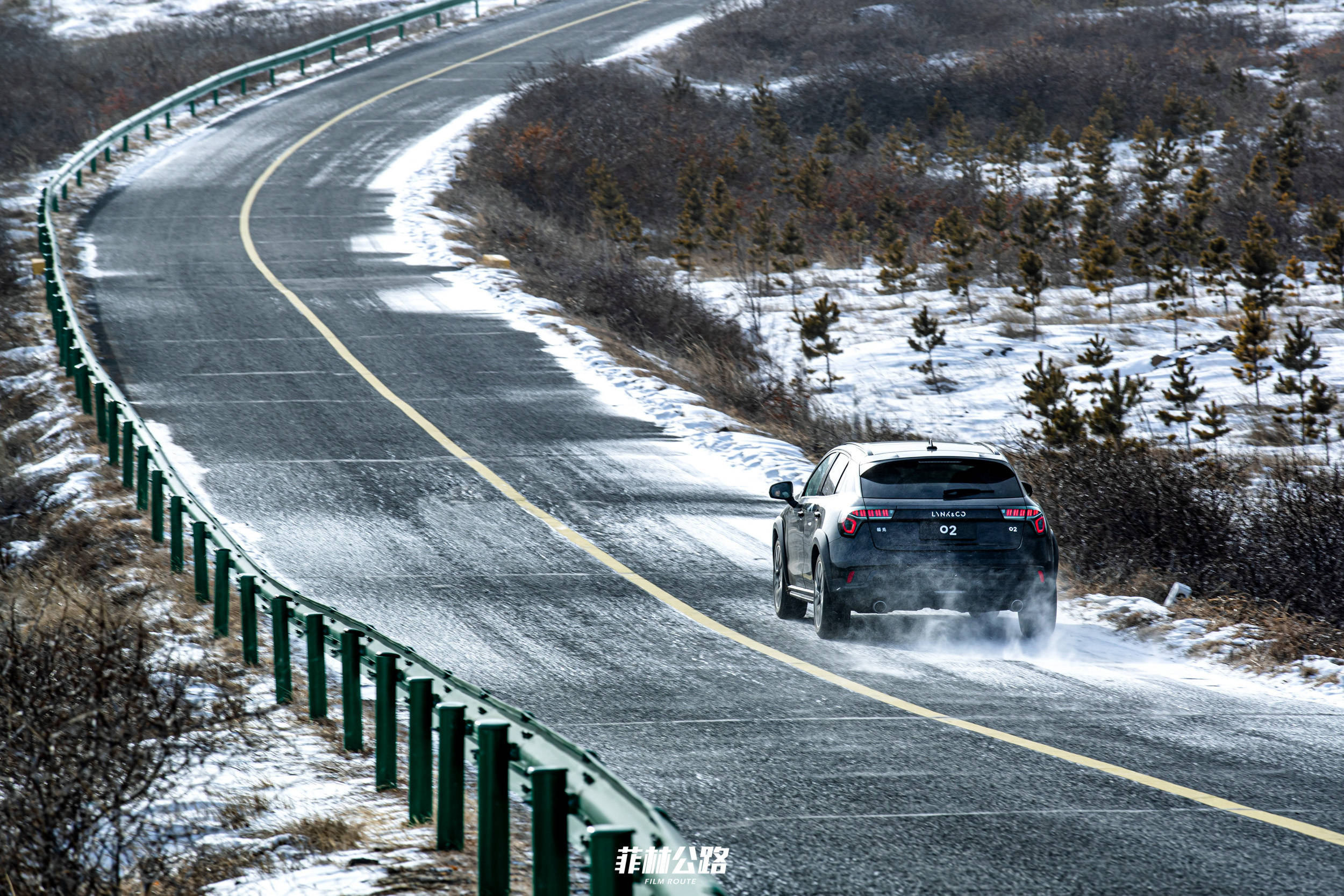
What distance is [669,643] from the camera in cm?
1059

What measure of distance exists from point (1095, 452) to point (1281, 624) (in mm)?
4426

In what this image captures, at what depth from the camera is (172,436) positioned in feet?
57.4

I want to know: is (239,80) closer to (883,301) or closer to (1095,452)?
(883,301)

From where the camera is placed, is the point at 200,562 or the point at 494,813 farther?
the point at 200,562

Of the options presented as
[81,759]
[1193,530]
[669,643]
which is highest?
[81,759]

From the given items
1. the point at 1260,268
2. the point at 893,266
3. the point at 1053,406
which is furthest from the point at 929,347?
the point at 1260,268

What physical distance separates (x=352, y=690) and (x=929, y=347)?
742 inches

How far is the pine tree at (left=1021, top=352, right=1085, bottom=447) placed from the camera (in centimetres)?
1761

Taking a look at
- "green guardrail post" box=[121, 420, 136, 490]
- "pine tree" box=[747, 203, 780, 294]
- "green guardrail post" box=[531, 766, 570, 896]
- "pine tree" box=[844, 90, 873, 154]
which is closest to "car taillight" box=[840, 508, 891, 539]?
"green guardrail post" box=[531, 766, 570, 896]

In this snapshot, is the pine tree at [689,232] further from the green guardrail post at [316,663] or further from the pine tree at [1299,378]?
the green guardrail post at [316,663]

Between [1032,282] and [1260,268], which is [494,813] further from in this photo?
[1032,282]

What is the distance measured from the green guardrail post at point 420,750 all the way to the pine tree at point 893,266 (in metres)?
23.7

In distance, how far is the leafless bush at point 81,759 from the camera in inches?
196

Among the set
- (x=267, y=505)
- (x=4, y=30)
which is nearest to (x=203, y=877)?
(x=267, y=505)
